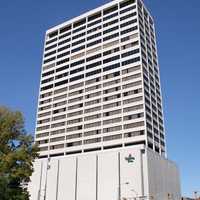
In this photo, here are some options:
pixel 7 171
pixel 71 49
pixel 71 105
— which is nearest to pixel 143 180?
pixel 71 105

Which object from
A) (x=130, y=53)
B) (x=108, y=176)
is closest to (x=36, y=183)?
(x=108, y=176)

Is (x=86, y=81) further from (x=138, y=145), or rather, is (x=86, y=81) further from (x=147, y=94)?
(x=138, y=145)

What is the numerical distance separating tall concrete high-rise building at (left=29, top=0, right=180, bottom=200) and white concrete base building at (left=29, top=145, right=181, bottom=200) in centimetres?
28

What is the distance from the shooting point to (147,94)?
98312 millimetres

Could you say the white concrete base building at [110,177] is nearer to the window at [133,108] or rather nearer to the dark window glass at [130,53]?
the window at [133,108]

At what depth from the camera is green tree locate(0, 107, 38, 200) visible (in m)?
41.3

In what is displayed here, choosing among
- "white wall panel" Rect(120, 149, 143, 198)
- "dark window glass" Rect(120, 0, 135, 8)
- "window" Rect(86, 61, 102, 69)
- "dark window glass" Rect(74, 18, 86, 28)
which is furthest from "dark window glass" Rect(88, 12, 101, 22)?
"white wall panel" Rect(120, 149, 143, 198)

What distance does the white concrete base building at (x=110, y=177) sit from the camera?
278 feet

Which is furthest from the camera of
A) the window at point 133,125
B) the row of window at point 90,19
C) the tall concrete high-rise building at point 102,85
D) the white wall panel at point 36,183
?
the row of window at point 90,19

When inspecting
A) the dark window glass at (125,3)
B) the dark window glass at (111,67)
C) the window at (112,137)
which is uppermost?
the dark window glass at (125,3)

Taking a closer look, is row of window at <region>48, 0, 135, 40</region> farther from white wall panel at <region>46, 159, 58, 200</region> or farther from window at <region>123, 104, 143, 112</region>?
white wall panel at <region>46, 159, 58, 200</region>

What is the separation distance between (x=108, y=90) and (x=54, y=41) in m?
40.1

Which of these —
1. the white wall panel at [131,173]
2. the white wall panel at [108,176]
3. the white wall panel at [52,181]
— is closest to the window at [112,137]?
the white wall panel at [108,176]

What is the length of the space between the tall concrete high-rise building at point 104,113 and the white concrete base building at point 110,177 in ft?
0.91
